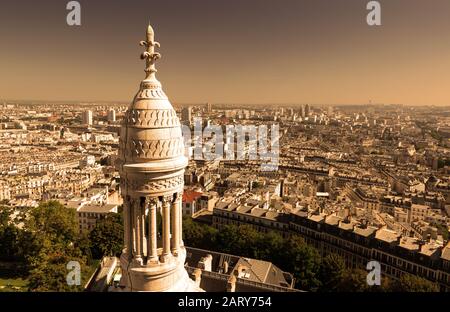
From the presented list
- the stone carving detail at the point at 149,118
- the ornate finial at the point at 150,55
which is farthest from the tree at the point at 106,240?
the ornate finial at the point at 150,55

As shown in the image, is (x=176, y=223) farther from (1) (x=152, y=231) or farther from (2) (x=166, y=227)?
(1) (x=152, y=231)

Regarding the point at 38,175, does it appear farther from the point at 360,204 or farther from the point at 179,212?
the point at 179,212

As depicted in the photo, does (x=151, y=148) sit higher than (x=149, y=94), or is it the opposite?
(x=149, y=94)

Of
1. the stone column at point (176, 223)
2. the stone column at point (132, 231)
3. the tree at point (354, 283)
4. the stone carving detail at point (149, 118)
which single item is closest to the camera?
the stone carving detail at point (149, 118)

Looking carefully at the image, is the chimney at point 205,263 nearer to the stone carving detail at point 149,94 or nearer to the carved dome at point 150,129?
the carved dome at point 150,129

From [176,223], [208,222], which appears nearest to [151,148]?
[176,223]

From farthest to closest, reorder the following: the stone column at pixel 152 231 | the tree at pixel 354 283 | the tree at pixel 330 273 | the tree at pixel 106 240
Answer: the tree at pixel 106 240 → the tree at pixel 330 273 → the tree at pixel 354 283 → the stone column at pixel 152 231

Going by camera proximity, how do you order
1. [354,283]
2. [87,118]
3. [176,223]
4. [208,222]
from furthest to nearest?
[87,118], [208,222], [354,283], [176,223]
